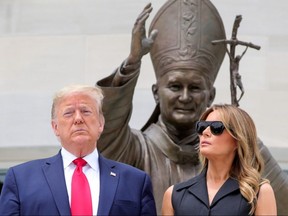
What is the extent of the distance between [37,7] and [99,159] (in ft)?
19.1

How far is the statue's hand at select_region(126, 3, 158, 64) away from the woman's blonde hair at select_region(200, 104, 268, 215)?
4.04ft

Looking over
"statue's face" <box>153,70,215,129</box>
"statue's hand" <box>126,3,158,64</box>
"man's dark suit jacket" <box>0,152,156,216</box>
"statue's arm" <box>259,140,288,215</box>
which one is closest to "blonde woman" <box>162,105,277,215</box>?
"man's dark suit jacket" <box>0,152,156,216</box>

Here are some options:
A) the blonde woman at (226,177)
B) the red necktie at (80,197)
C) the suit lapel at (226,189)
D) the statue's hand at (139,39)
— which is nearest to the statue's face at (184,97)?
the statue's hand at (139,39)

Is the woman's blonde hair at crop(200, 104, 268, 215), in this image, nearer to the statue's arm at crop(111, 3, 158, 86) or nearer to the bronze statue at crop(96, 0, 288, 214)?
the statue's arm at crop(111, 3, 158, 86)

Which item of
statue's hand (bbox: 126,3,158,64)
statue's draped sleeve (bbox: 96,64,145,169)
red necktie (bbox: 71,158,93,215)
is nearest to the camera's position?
red necktie (bbox: 71,158,93,215)

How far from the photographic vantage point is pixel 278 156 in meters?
9.62

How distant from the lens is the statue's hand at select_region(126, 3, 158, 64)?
18.8ft

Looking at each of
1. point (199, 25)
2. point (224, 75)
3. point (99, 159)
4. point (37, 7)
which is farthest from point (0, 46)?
point (99, 159)

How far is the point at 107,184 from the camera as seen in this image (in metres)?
4.50

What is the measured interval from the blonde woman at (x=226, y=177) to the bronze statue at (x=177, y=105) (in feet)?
4.99

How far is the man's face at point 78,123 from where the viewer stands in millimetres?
4465

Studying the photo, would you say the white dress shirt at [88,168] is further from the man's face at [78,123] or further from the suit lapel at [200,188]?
the suit lapel at [200,188]

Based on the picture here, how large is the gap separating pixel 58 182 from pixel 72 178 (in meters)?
0.06

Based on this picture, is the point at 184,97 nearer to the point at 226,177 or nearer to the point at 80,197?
the point at 226,177
